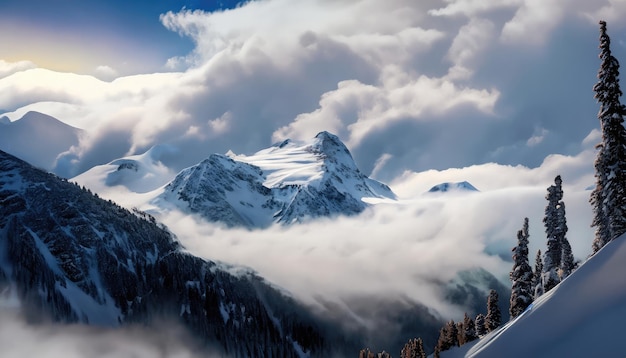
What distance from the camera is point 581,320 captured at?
1211 inches

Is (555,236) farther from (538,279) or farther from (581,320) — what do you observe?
(581,320)

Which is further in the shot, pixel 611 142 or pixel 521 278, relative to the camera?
pixel 521 278

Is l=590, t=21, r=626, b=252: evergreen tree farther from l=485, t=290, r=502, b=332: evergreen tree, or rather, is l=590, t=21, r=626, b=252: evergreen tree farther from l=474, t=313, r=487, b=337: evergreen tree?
l=474, t=313, r=487, b=337: evergreen tree

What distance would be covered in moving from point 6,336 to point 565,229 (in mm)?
194402

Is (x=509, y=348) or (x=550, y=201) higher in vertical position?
(x=550, y=201)

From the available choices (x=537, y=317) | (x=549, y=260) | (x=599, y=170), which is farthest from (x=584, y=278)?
(x=549, y=260)

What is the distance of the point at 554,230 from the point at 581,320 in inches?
1787

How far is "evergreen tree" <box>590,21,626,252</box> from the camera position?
1945 inches

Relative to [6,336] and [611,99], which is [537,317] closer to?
[611,99]

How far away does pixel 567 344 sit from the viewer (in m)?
29.1

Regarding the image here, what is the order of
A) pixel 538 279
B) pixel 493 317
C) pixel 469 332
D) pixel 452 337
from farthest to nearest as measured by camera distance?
pixel 452 337
pixel 469 332
pixel 493 317
pixel 538 279

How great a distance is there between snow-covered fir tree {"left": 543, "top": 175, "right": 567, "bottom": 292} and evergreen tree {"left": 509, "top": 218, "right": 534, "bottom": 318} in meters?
2.46

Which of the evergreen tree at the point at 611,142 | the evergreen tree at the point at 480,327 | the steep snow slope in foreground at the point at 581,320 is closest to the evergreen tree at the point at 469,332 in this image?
the evergreen tree at the point at 480,327

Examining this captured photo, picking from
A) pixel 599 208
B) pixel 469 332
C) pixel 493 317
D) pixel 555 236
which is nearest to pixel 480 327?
pixel 469 332
